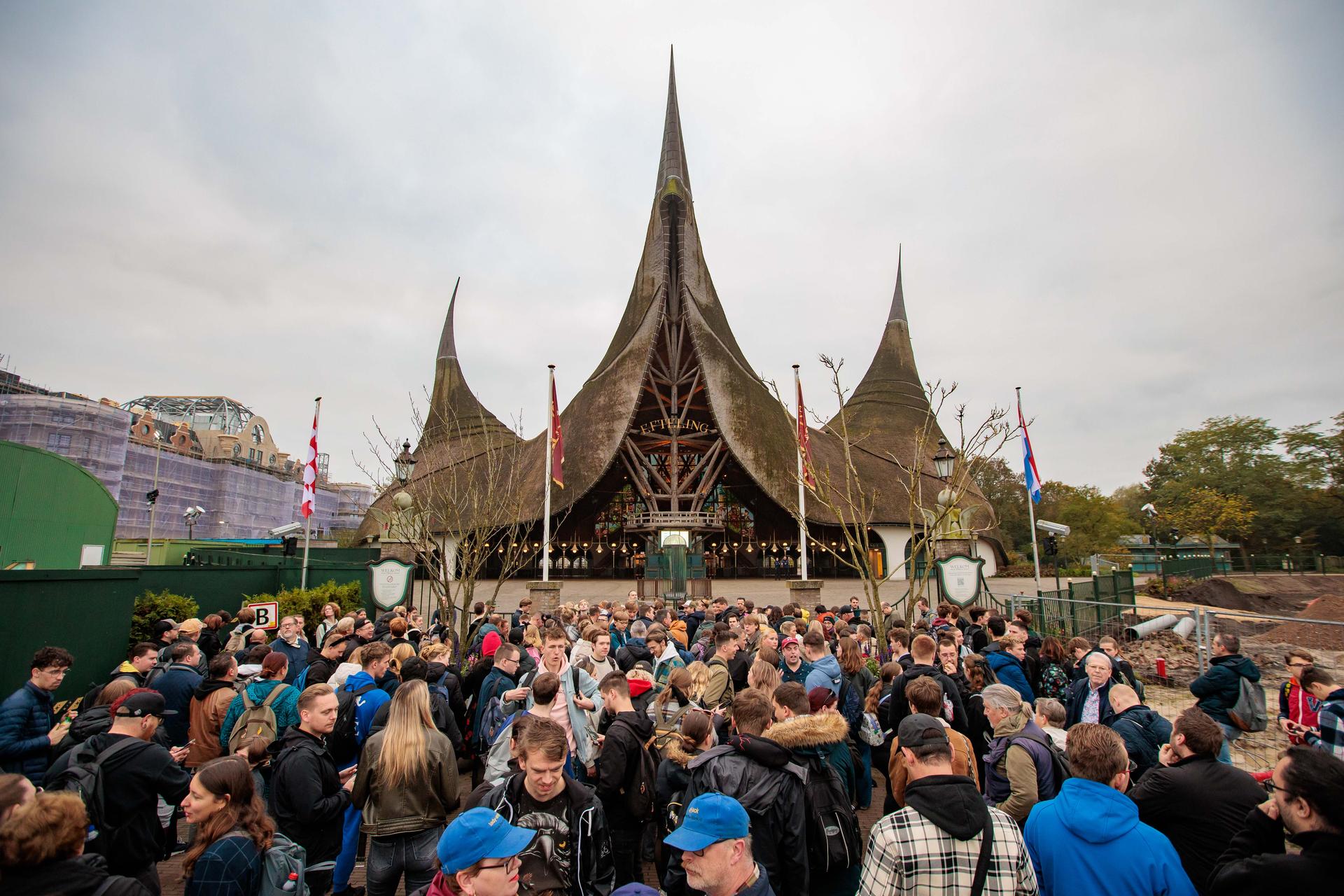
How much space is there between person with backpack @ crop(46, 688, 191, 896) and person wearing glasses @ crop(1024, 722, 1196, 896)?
380 cm

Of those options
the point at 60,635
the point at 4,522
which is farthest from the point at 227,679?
the point at 4,522

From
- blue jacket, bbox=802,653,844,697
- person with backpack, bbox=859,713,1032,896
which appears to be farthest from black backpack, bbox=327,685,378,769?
person with backpack, bbox=859,713,1032,896

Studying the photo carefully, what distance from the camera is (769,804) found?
295cm

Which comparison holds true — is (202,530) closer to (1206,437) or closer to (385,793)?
(385,793)

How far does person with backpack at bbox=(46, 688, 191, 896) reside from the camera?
3.07 metres

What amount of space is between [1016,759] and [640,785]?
1934 millimetres

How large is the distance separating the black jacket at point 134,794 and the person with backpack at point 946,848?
3.17 m

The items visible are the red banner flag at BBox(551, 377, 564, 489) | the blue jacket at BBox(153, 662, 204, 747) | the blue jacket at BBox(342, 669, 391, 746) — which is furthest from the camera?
the red banner flag at BBox(551, 377, 564, 489)

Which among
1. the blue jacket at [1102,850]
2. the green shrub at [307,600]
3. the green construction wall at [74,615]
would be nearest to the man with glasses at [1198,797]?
the blue jacket at [1102,850]

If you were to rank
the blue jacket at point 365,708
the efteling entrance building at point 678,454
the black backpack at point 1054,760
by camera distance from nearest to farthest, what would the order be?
the black backpack at point 1054,760 < the blue jacket at point 365,708 < the efteling entrance building at point 678,454

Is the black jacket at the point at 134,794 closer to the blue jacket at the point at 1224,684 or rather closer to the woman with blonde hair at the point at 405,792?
Answer: the woman with blonde hair at the point at 405,792

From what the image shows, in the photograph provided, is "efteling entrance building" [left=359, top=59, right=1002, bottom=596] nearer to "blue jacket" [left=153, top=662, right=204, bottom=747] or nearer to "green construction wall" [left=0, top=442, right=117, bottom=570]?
"green construction wall" [left=0, top=442, right=117, bottom=570]

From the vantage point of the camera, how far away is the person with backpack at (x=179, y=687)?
5.05 meters

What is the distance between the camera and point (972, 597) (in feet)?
50.8
